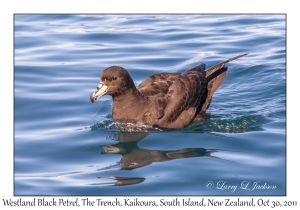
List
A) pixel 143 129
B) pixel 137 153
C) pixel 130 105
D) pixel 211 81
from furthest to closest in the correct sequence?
pixel 211 81 < pixel 130 105 < pixel 143 129 < pixel 137 153

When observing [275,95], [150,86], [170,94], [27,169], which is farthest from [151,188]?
[275,95]

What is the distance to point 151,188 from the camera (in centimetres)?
762

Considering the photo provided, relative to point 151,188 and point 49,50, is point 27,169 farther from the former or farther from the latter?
point 49,50

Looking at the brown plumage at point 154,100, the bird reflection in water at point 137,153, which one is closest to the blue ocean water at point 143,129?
the bird reflection in water at point 137,153

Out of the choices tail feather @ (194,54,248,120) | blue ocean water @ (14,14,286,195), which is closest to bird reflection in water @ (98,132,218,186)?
blue ocean water @ (14,14,286,195)

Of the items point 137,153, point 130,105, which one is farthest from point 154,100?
point 137,153

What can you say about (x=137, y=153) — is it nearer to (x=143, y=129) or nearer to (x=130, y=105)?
(x=143, y=129)

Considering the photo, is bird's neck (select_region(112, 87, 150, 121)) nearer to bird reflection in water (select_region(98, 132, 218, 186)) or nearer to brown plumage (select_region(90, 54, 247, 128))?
brown plumage (select_region(90, 54, 247, 128))

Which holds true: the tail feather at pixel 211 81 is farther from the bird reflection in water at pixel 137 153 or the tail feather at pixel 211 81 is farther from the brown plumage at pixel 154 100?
the bird reflection in water at pixel 137 153

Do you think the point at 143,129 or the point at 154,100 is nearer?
the point at 143,129

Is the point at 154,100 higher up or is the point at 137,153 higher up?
the point at 154,100

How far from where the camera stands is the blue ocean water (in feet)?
26.0

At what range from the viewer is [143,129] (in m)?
9.70

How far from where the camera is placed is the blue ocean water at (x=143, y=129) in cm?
794
